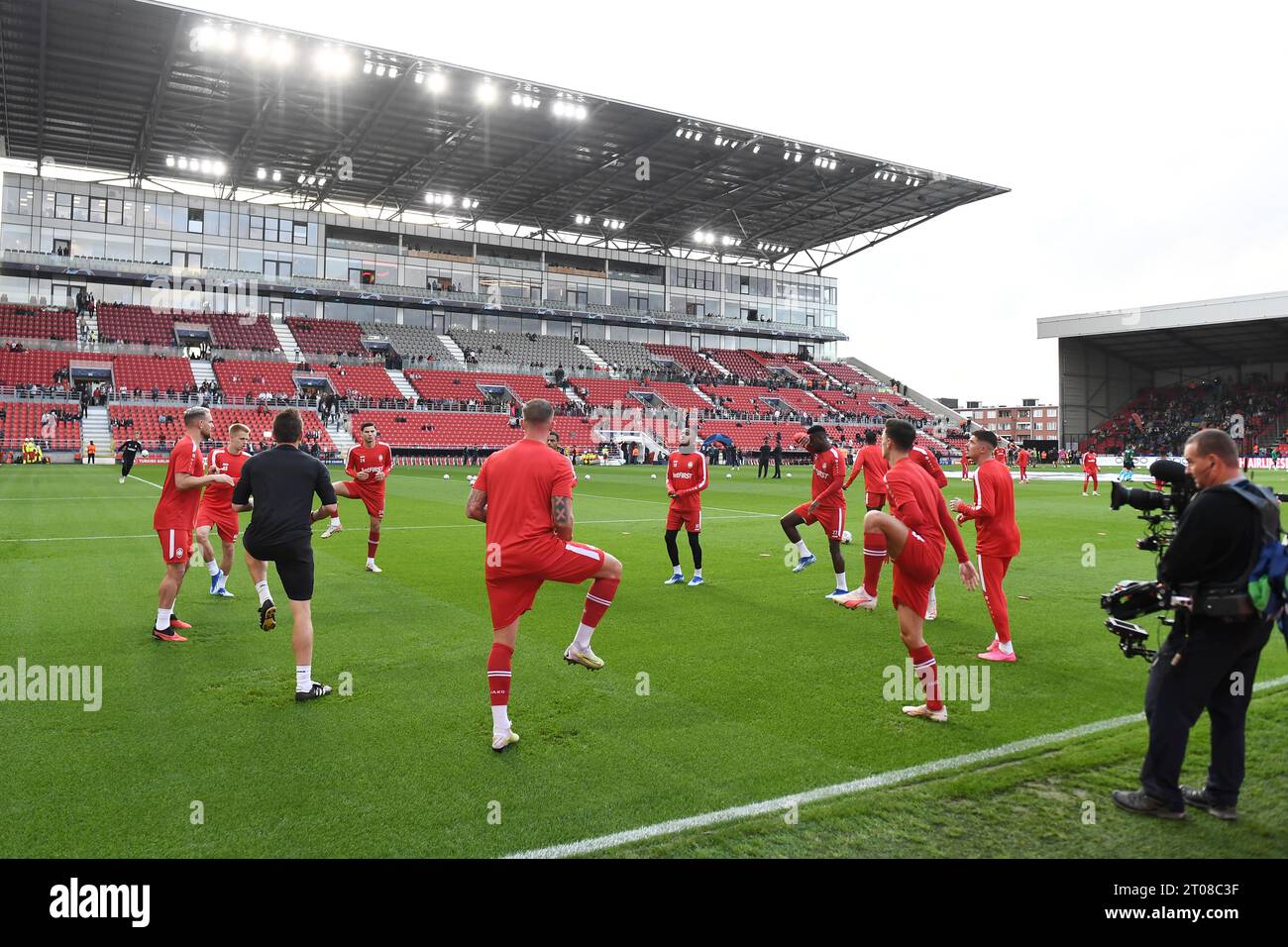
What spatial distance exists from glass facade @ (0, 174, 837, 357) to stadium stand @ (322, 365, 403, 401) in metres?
8.68

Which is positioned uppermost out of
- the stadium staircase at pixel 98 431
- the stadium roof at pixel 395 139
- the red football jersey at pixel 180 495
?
the stadium roof at pixel 395 139

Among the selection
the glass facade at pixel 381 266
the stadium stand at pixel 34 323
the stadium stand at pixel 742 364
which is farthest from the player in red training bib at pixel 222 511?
the stadium stand at pixel 742 364

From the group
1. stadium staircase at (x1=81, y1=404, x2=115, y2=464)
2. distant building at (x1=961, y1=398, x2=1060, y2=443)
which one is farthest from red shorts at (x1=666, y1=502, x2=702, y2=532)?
distant building at (x1=961, y1=398, x2=1060, y2=443)

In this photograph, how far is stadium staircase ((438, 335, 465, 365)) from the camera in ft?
206

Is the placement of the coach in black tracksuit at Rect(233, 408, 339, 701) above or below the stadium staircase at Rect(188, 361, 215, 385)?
below

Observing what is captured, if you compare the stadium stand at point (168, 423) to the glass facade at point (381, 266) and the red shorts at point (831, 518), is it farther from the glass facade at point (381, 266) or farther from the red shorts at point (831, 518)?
the red shorts at point (831, 518)

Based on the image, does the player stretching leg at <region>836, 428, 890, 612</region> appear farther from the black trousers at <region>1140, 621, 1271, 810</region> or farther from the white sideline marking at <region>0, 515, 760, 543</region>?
the white sideline marking at <region>0, 515, 760, 543</region>

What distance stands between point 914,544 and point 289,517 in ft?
15.5

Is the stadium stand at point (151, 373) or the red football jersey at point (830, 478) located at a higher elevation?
the stadium stand at point (151, 373)

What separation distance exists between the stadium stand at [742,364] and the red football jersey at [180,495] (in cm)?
6526

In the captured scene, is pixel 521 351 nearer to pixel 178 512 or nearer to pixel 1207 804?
pixel 178 512

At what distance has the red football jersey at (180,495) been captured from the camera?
8273 millimetres

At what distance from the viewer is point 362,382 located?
55.8m
